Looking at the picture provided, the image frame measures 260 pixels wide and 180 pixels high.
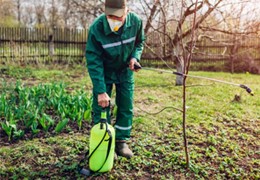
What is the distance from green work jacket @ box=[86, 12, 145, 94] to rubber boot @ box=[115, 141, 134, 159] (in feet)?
2.23

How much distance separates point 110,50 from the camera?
9.64ft

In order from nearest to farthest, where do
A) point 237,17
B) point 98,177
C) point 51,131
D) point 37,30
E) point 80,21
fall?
point 98,177 < point 51,131 < point 237,17 < point 37,30 < point 80,21

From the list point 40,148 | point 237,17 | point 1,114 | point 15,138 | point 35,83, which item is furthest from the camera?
point 35,83

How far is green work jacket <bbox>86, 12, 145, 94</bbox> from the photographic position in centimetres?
287

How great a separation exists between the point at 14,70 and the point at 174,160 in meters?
7.16

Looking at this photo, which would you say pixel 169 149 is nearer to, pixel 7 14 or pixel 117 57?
pixel 117 57

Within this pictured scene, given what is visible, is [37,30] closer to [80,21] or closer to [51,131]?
[80,21]

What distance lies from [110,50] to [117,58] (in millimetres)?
116

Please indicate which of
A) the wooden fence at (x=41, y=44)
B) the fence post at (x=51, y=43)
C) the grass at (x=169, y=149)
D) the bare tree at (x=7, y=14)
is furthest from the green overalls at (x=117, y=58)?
the bare tree at (x=7, y=14)

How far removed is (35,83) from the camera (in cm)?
753

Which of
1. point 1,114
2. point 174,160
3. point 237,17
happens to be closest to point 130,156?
point 174,160

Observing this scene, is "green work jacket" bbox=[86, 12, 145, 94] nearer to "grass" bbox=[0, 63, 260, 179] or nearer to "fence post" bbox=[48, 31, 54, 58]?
"grass" bbox=[0, 63, 260, 179]

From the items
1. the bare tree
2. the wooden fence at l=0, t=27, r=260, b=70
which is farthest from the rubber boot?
the bare tree

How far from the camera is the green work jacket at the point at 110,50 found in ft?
9.40
